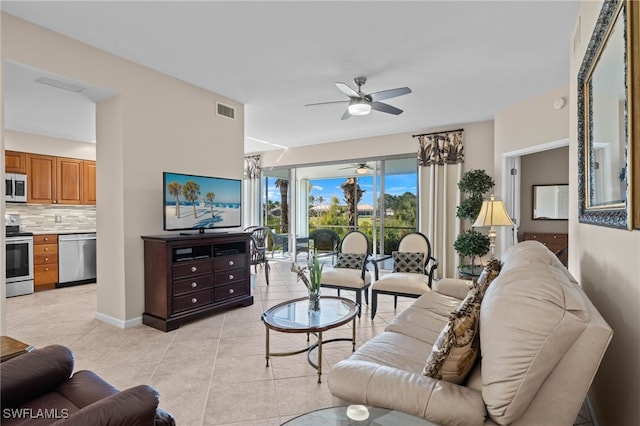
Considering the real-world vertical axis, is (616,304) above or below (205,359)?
above

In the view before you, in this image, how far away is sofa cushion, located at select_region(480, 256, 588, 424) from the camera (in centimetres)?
99

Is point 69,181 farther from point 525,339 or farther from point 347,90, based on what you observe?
point 525,339

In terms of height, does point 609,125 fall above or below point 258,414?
above

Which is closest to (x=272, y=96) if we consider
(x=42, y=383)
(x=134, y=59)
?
(x=134, y=59)

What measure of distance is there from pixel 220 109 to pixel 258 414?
3.62 metres

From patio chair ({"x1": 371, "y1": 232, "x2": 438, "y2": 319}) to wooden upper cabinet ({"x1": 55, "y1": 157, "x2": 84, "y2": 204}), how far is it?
5.64 m

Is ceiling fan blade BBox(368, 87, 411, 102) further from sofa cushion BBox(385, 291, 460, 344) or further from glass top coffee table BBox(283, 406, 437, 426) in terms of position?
glass top coffee table BBox(283, 406, 437, 426)

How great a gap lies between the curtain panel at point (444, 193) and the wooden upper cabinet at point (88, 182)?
6.28m

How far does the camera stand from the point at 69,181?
5.81m

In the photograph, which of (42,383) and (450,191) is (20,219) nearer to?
(42,383)

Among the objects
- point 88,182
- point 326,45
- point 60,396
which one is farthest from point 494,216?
point 88,182

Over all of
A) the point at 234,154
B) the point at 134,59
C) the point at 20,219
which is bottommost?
the point at 20,219

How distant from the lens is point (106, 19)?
8.69 feet

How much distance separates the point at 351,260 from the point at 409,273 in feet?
2.44
